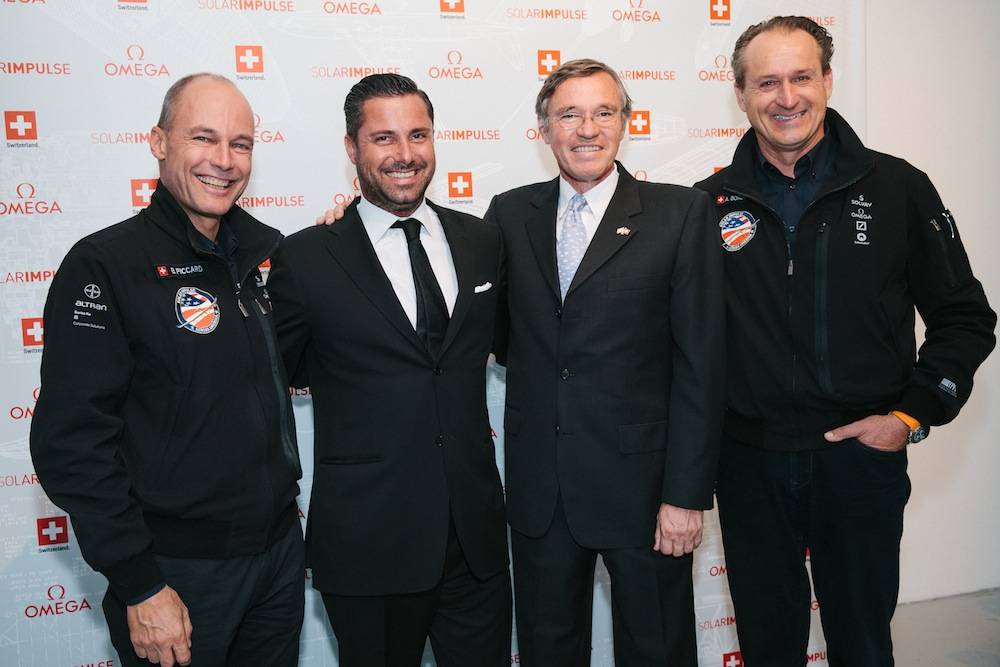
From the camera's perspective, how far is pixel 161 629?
1.51 meters

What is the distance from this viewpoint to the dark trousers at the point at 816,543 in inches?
79.0

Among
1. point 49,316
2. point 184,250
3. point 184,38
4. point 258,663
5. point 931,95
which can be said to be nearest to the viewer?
point 49,316

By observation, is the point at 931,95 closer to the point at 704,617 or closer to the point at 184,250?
the point at 704,617

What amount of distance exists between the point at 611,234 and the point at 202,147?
912 mm

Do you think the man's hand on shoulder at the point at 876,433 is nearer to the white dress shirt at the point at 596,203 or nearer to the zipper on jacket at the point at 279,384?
the white dress shirt at the point at 596,203

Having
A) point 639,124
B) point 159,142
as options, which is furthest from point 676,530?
point 639,124

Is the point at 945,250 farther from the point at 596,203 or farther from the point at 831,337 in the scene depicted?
the point at 596,203

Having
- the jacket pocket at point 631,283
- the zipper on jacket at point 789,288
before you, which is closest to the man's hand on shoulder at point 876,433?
the zipper on jacket at point 789,288

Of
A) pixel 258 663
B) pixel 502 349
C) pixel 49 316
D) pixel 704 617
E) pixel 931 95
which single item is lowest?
pixel 704 617

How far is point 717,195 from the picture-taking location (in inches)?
85.3

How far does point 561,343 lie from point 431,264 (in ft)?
1.19

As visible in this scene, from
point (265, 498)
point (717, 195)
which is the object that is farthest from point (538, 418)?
point (717, 195)

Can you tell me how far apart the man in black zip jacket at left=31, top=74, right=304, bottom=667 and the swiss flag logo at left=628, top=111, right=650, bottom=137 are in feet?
5.11

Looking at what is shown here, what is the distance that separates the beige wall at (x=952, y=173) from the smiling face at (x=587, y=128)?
2.06 m
